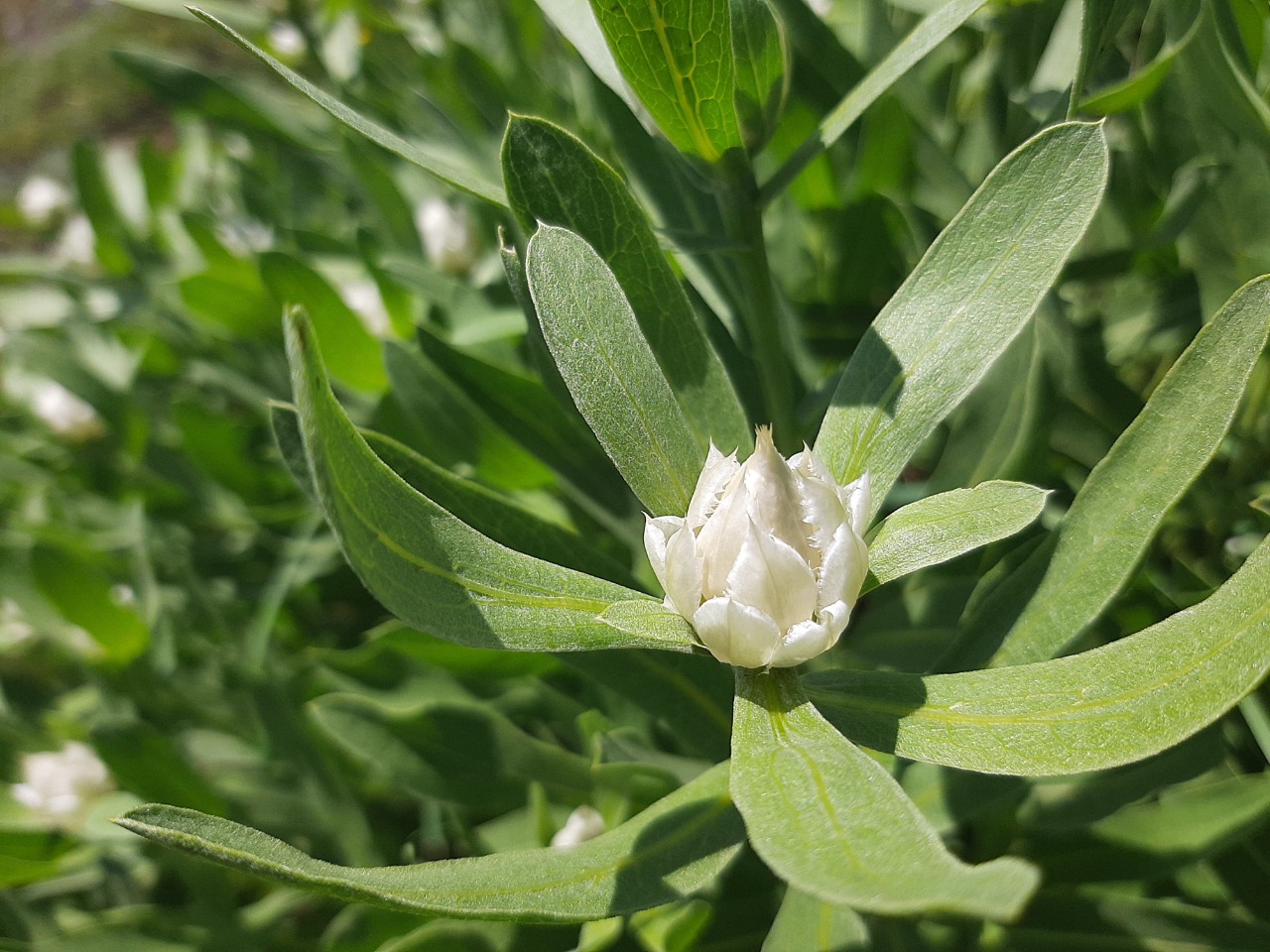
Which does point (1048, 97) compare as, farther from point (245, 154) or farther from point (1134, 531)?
point (245, 154)

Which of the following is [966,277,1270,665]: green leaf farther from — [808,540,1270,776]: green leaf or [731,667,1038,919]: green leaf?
[731,667,1038,919]: green leaf

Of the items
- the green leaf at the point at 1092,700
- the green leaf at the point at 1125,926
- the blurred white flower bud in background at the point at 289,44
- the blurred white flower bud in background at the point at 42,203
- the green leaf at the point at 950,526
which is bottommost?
the green leaf at the point at 1125,926

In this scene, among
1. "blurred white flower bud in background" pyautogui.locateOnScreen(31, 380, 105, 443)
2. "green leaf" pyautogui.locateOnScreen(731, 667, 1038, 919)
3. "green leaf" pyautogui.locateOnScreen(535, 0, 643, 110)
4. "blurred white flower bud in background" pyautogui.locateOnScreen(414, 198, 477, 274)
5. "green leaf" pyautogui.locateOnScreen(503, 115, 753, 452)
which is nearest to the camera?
"green leaf" pyautogui.locateOnScreen(731, 667, 1038, 919)

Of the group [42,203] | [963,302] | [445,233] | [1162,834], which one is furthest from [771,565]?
[42,203]

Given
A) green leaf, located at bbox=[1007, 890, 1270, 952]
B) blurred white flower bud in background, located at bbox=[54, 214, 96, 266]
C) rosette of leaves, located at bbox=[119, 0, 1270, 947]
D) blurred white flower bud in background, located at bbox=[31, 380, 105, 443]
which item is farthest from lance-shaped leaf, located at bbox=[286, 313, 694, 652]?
blurred white flower bud in background, located at bbox=[54, 214, 96, 266]

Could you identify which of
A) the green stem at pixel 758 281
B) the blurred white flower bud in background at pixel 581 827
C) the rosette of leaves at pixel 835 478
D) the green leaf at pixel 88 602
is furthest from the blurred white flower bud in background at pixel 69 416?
the green stem at pixel 758 281

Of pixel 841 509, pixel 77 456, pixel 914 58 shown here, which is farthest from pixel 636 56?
pixel 77 456

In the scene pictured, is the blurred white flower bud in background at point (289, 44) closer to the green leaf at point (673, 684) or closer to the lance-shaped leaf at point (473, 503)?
the lance-shaped leaf at point (473, 503)
